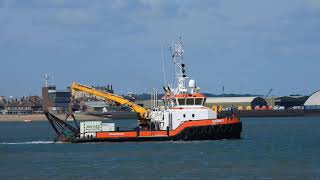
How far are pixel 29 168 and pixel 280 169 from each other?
16.8m

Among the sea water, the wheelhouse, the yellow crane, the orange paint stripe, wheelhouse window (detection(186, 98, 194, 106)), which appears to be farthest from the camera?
the yellow crane

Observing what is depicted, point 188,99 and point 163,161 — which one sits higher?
point 188,99

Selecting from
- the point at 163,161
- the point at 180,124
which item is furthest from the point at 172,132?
the point at 163,161

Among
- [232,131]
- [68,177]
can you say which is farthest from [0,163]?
[232,131]

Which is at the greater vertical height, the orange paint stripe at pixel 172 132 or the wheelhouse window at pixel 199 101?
the wheelhouse window at pixel 199 101

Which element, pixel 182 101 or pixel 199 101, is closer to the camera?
pixel 182 101

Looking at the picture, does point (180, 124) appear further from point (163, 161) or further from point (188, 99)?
point (163, 161)

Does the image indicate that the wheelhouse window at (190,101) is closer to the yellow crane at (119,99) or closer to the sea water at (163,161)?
the sea water at (163,161)

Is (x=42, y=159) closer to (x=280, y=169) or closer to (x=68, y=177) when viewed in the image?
(x=68, y=177)

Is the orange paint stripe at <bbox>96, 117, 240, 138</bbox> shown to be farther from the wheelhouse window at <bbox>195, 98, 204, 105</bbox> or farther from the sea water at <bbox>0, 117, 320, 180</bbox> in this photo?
the wheelhouse window at <bbox>195, 98, 204, 105</bbox>

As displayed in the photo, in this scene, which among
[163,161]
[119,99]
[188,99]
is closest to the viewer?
[163,161]

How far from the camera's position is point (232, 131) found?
268ft

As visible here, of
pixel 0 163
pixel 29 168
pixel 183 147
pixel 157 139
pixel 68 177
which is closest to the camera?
pixel 68 177

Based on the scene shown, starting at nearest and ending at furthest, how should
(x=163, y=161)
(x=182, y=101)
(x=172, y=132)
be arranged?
1. (x=163, y=161)
2. (x=172, y=132)
3. (x=182, y=101)
